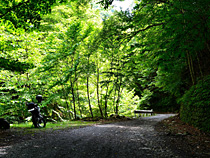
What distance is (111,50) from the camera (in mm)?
10648

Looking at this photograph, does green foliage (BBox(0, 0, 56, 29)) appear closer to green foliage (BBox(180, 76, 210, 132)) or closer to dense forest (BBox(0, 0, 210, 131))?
dense forest (BBox(0, 0, 210, 131))

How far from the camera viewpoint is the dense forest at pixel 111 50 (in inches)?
145

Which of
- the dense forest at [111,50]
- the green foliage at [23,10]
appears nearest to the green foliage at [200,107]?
the dense forest at [111,50]

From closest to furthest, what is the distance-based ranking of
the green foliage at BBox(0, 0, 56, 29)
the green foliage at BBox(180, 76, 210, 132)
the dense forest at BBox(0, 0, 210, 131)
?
the dense forest at BBox(0, 0, 210, 131) → the green foliage at BBox(0, 0, 56, 29) → the green foliage at BBox(180, 76, 210, 132)

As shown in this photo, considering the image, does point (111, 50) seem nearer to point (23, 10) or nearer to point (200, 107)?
point (200, 107)

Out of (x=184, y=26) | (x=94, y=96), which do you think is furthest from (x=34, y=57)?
(x=184, y=26)

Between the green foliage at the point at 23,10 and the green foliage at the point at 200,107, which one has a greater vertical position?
the green foliage at the point at 23,10

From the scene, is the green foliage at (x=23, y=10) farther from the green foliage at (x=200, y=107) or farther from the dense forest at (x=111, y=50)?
the green foliage at (x=200, y=107)

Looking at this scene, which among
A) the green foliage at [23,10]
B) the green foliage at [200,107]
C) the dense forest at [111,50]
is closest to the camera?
the dense forest at [111,50]

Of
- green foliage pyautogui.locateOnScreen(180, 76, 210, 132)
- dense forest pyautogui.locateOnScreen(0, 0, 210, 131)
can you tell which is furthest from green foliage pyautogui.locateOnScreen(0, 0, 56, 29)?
green foliage pyautogui.locateOnScreen(180, 76, 210, 132)

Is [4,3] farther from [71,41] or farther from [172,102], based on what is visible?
[172,102]

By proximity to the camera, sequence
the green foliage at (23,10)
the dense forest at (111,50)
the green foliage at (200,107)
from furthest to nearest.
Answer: the green foliage at (200,107)
the green foliage at (23,10)
the dense forest at (111,50)

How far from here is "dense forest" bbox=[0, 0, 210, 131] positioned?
368 cm

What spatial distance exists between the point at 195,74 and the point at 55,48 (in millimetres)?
8063
